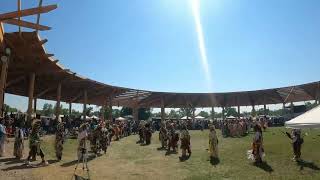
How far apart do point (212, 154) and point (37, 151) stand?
7.53 metres

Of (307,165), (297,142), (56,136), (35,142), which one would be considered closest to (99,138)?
(56,136)

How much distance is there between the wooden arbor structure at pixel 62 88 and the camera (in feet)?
64.2

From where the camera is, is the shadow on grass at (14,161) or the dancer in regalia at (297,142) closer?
the shadow on grass at (14,161)

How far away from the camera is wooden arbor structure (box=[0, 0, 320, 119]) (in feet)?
64.2

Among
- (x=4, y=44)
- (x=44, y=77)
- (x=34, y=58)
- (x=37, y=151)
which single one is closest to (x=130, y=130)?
(x=44, y=77)

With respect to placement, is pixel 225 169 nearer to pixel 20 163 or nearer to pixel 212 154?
pixel 212 154

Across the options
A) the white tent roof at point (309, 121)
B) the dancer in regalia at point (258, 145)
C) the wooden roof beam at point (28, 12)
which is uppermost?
the wooden roof beam at point (28, 12)

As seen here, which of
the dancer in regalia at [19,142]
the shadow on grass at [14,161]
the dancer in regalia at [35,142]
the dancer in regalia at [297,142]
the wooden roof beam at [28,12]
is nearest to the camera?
the wooden roof beam at [28,12]

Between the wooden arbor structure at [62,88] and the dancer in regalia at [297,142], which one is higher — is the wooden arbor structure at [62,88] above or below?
above

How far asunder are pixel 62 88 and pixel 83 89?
272 centimetres

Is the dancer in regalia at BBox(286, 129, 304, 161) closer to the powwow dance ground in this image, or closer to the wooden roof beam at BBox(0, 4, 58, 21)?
the powwow dance ground

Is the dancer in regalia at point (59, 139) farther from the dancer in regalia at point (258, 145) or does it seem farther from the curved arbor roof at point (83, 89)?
the dancer in regalia at point (258, 145)

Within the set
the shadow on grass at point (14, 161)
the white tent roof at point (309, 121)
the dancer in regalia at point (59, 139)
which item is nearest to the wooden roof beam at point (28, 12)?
the dancer in regalia at point (59, 139)

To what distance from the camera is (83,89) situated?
3844 cm
